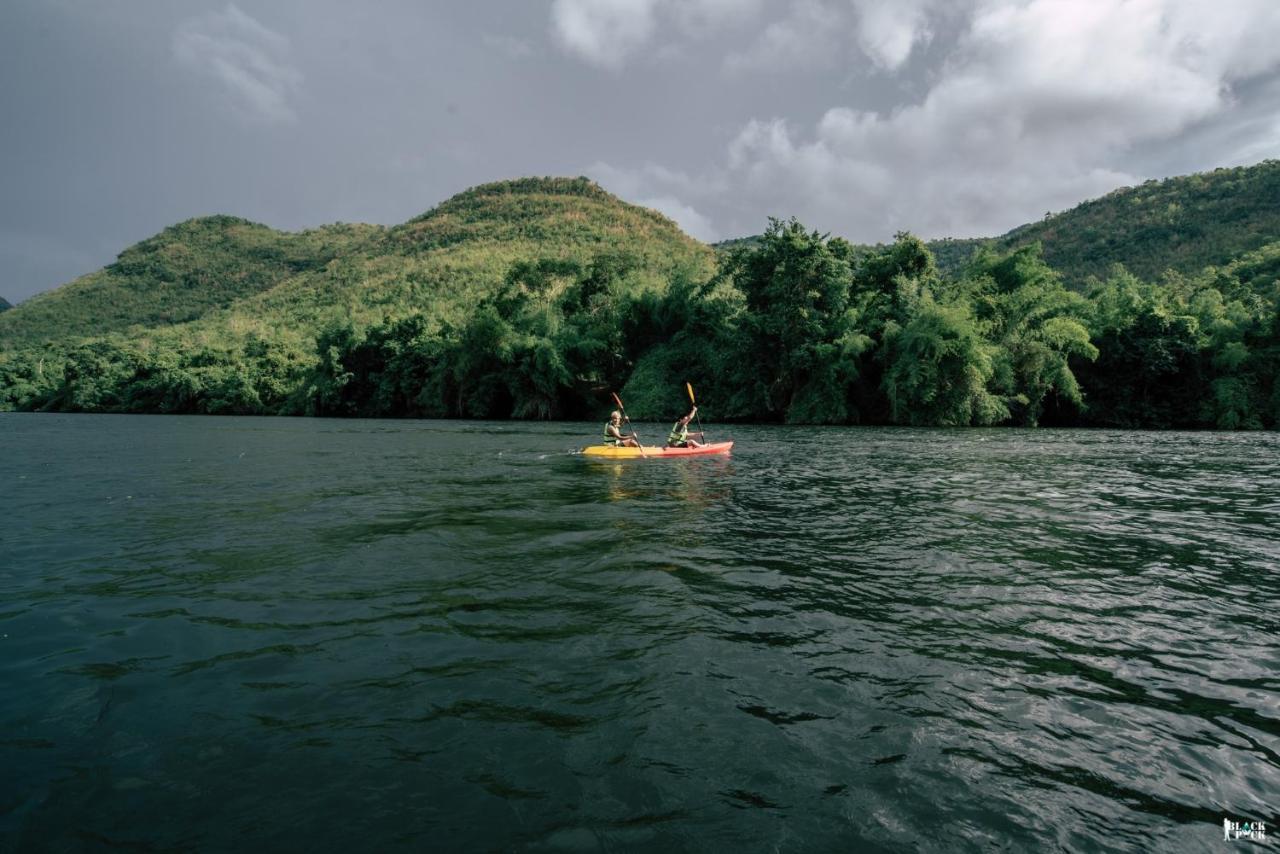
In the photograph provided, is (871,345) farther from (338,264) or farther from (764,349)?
(338,264)

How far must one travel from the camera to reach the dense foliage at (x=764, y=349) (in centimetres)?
3981

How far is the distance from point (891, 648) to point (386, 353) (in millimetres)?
67023

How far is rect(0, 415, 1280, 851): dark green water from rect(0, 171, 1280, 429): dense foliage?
1248 inches

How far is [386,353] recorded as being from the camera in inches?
2606

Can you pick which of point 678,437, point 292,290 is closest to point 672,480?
point 678,437

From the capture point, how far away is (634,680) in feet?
16.5

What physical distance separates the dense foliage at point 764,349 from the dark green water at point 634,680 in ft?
104

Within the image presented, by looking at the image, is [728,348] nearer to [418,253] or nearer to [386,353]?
[386,353]

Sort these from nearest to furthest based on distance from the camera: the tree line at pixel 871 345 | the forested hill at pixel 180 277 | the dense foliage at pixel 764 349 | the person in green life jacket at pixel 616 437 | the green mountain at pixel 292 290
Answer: the person in green life jacket at pixel 616 437 < the tree line at pixel 871 345 < the dense foliage at pixel 764 349 < the green mountain at pixel 292 290 < the forested hill at pixel 180 277

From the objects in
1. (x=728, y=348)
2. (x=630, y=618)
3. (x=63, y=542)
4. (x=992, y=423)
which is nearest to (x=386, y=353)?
(x=728, y=348)

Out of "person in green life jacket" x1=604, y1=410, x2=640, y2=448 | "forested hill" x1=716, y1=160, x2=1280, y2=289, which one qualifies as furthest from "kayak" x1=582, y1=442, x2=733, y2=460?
"forested hill" x1=716, y1=160, x2=1280, y2=289

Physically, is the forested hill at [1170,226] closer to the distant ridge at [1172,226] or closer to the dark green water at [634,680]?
the distant ridge at [1172,226]

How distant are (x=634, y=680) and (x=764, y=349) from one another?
136 ft

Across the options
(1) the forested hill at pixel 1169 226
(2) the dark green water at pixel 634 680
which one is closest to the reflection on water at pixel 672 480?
(2) the dark green water at pixel 634 680
